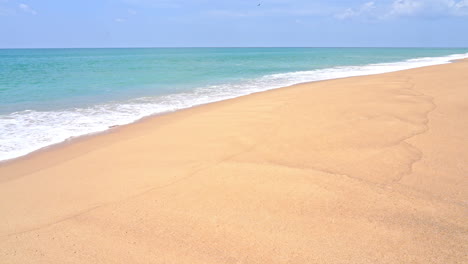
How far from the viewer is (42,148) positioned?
6258mm

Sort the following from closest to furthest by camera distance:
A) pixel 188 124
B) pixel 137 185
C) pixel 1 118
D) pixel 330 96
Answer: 1. pixel 137 185
2. pixel 188 124
3. pixel 1 118
4. pixel 330 96

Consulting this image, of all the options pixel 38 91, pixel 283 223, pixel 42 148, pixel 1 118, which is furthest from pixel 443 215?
pixel 38 91

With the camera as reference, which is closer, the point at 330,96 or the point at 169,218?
the point at 169,218

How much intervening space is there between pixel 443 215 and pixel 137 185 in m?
3.40

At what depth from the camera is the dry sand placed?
2.84 metres

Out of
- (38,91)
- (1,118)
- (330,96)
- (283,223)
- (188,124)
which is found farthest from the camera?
(38,91)

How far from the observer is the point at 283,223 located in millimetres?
3164

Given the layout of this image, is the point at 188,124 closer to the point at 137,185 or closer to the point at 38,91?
the point at 137,185

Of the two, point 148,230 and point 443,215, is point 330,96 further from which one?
point 148,230

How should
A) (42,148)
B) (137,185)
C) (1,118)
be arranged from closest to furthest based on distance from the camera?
(137,185)
(42,148)
(1,118)

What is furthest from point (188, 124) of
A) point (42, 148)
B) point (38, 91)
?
point (38, 91)

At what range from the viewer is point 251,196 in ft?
12.2

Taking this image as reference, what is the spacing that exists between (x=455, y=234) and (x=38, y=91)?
16.3m

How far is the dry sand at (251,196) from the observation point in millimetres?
2840
